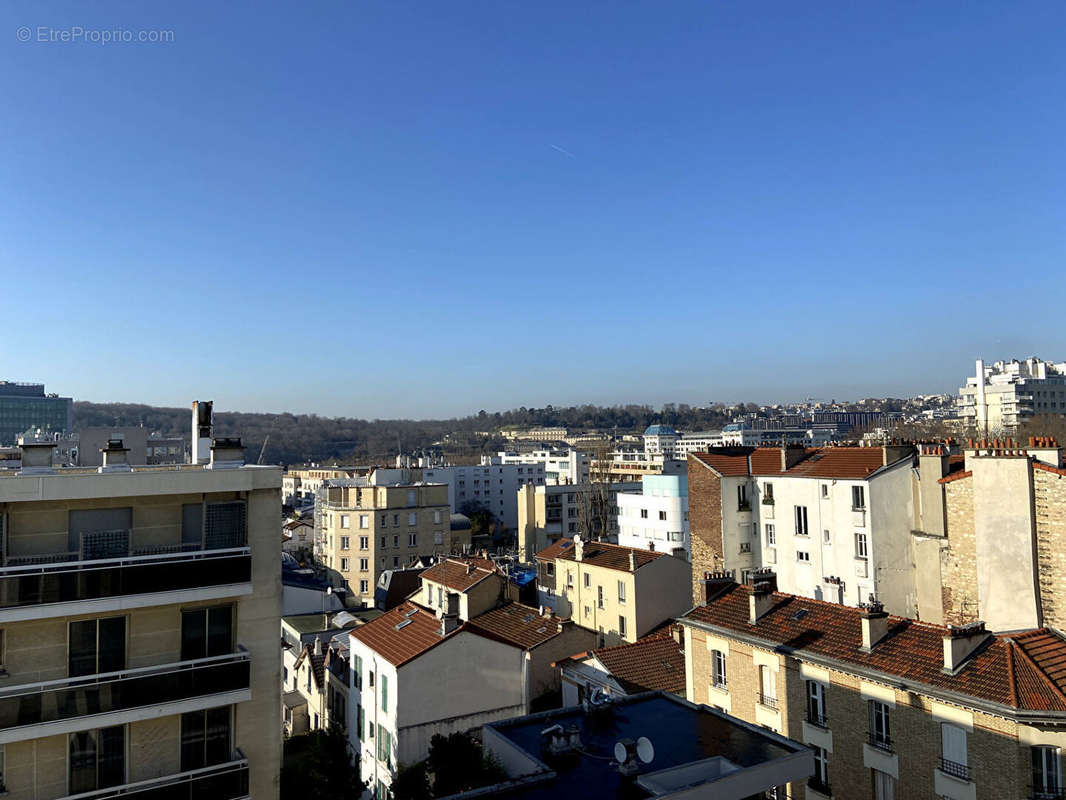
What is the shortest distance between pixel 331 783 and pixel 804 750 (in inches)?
485

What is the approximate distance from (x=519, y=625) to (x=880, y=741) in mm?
15612

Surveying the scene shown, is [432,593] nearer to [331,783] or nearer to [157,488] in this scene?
[331,783]

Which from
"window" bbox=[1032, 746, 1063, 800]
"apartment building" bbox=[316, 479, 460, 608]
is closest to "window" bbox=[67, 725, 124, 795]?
"window" bbox=[1032, 746, 1063, 800]

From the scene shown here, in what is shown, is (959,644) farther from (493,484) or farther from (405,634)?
(493,484)

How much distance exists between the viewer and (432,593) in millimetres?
35000

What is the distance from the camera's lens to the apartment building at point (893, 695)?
1495 centimetres

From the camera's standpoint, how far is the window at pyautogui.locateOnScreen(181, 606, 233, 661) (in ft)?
48.1

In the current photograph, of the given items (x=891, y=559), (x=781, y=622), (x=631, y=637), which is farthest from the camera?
(x=631, y=637)

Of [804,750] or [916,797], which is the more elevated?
[804,750]

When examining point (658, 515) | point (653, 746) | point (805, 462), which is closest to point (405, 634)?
point (653, 746)

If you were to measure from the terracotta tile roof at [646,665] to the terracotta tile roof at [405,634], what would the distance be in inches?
156

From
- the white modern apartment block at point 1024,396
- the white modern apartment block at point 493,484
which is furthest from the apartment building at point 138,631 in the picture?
the white modern apartment block at point 1024,396

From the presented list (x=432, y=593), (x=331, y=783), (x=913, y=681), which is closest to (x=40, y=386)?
(x=432, y=593)

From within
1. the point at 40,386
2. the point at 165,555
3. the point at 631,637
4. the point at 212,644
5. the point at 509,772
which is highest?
the point at 40,386
